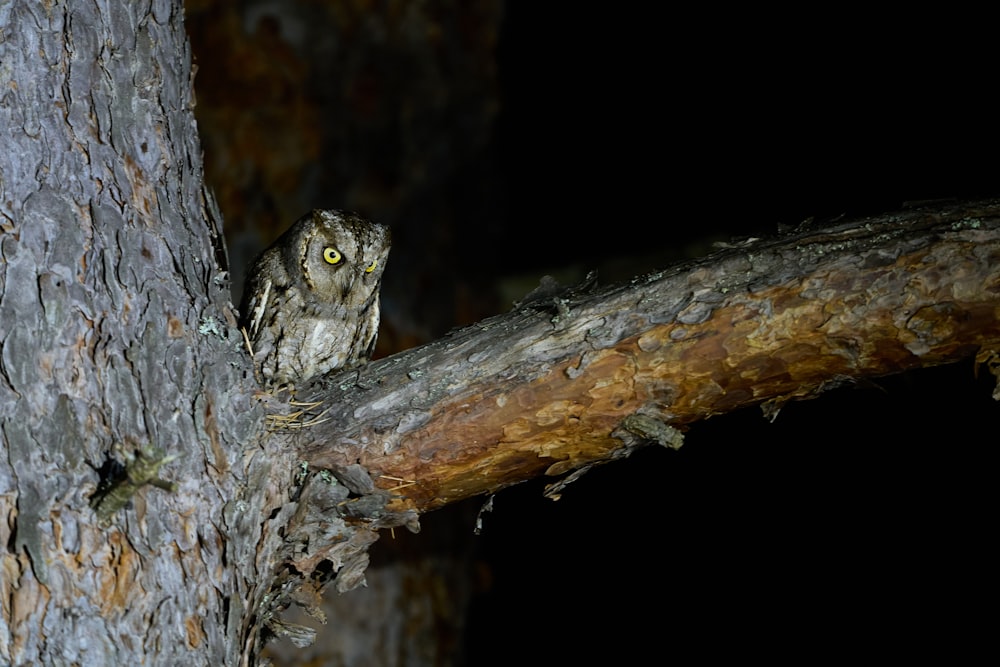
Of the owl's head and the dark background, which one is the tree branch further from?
the dark background

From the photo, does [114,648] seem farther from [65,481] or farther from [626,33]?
[626,33]

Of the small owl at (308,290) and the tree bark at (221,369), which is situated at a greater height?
the small owl at (308,290)

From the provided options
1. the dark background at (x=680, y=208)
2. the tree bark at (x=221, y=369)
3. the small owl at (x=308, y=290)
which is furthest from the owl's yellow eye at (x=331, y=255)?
the dark background at (x=680, y=208)

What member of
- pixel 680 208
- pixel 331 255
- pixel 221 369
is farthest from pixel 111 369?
pixel 680 208

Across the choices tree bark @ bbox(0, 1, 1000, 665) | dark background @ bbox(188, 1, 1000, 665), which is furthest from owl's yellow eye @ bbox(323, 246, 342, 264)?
dark background @ bbox(188, 1, 1000, 665)

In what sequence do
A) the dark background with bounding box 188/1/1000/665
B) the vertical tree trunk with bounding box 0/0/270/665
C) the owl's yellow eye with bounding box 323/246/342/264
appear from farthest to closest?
the dark background with bounding box 188/1/1000/665 → the owl's yellow eye with bounding box 323/246/342/264 → the vertical tree trunk with bounding box 0/0/270/665

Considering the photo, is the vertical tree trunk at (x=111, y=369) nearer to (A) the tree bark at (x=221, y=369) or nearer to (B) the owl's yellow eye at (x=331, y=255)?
(A) the tree bark at (x=221, y=369)
